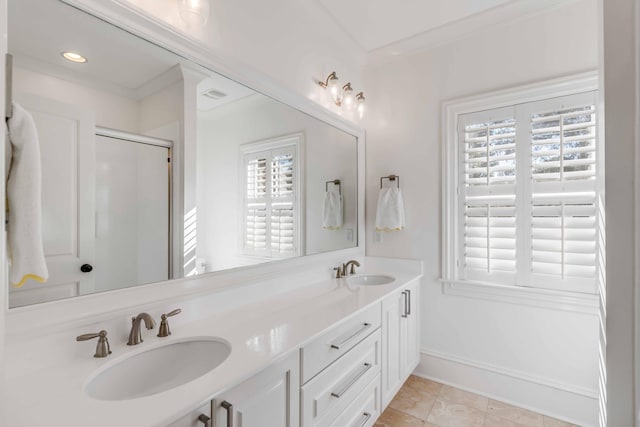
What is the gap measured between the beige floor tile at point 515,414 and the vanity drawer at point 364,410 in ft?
2.90

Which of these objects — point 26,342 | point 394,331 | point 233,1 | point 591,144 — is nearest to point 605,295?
point 26,342

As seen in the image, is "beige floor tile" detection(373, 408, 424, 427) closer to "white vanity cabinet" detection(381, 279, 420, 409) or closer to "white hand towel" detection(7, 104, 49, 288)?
"white vanity cabinet" detection(381, 279, 420, 409)

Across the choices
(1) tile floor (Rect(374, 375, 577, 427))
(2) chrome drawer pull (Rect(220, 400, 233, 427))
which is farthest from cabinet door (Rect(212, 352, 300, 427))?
(1) tile floor (Rect(374, 375, 577, 427))

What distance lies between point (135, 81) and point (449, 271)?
2.27 meters

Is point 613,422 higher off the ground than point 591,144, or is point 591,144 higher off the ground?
point 591,144

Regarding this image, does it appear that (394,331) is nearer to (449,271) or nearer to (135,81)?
(449,271)

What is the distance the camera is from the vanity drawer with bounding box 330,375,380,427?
4.81 ft

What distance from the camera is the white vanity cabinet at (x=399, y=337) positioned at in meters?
1.86

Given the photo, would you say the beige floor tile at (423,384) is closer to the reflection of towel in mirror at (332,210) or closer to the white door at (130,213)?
the reflection of towel in mirror at (332,210)

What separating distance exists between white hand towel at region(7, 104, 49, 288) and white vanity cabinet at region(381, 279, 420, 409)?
160cm

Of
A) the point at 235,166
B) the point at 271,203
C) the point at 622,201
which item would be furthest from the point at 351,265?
the point at 622,201

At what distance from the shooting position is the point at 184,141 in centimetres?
135

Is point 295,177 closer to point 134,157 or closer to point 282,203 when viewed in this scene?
point 282,203

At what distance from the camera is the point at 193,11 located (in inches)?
50.8
